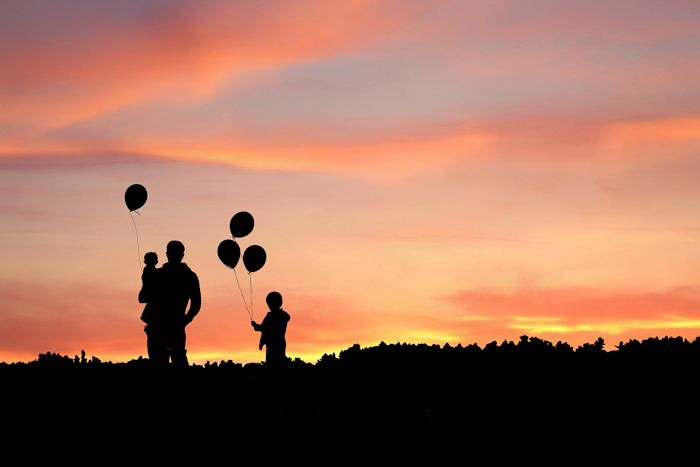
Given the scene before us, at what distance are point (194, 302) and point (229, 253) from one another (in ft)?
9.44

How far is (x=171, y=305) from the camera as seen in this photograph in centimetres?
1474

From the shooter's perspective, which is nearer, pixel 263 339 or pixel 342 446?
pixel 342 446

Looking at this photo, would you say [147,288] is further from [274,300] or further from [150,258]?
[274,300]

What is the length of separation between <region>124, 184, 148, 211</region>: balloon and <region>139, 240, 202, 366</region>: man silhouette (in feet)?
9.14

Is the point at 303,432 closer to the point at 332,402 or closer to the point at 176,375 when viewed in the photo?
the point at 332,402

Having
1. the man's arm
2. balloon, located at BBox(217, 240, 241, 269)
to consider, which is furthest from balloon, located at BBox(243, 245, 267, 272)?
the man's arm

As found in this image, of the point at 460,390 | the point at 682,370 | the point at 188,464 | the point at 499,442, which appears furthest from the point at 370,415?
the point at 682,370

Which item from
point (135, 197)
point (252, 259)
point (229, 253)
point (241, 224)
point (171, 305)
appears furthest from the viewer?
point (252, 259)

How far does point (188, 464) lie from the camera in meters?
10.6

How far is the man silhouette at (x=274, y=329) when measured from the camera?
674 inches

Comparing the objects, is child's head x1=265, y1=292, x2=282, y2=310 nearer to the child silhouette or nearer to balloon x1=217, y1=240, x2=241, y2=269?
balloon x1=217, y1=240, x2=241, y2=269

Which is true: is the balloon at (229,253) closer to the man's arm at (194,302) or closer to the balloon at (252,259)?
the balloon at (252,259)

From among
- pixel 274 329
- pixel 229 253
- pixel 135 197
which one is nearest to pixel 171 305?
pixel 274 329

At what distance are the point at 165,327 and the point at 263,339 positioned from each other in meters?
2.80
